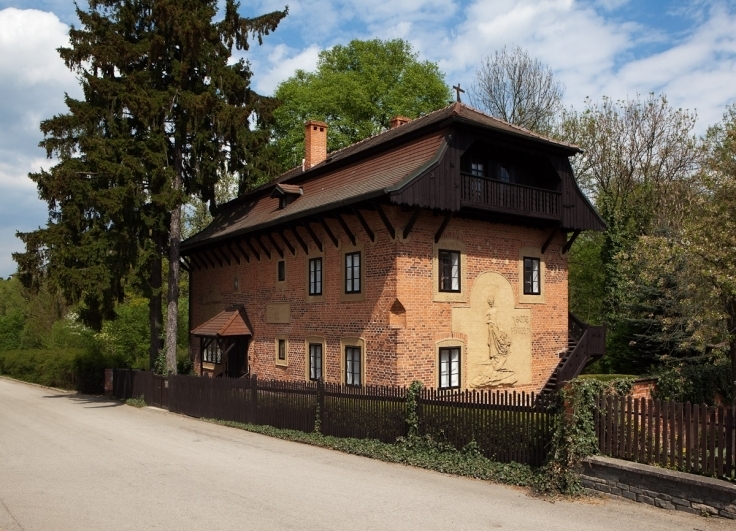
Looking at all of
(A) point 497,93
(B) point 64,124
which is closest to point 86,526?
(B) point 64,124

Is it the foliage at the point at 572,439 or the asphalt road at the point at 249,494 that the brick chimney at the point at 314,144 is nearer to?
the asphalt road at the point at 249,494

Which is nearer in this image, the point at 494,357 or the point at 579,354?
the point at 494,357

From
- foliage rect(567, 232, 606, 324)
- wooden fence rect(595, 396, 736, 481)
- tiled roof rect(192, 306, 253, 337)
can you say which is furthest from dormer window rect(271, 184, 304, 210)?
foliage rect(567, 232, 606, 324)

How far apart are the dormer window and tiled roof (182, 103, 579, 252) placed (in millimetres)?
97

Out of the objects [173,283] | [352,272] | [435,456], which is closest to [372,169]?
[352,272]

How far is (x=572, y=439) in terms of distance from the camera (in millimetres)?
9805

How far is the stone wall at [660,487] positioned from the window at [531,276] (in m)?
10.1

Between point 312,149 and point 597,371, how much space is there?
51.9ft

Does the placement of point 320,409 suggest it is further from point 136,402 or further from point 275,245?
point 136,402

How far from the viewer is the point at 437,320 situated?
56.2ft

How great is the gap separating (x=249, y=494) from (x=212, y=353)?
16.4m

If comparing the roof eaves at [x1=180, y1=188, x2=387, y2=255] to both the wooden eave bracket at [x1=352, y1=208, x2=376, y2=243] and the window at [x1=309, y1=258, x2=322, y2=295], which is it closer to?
the wooden eave bracket at [x1=352, y1=208, x2=376, y2=243]

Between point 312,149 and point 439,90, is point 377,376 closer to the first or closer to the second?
point 312,149

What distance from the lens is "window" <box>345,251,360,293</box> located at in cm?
1800
